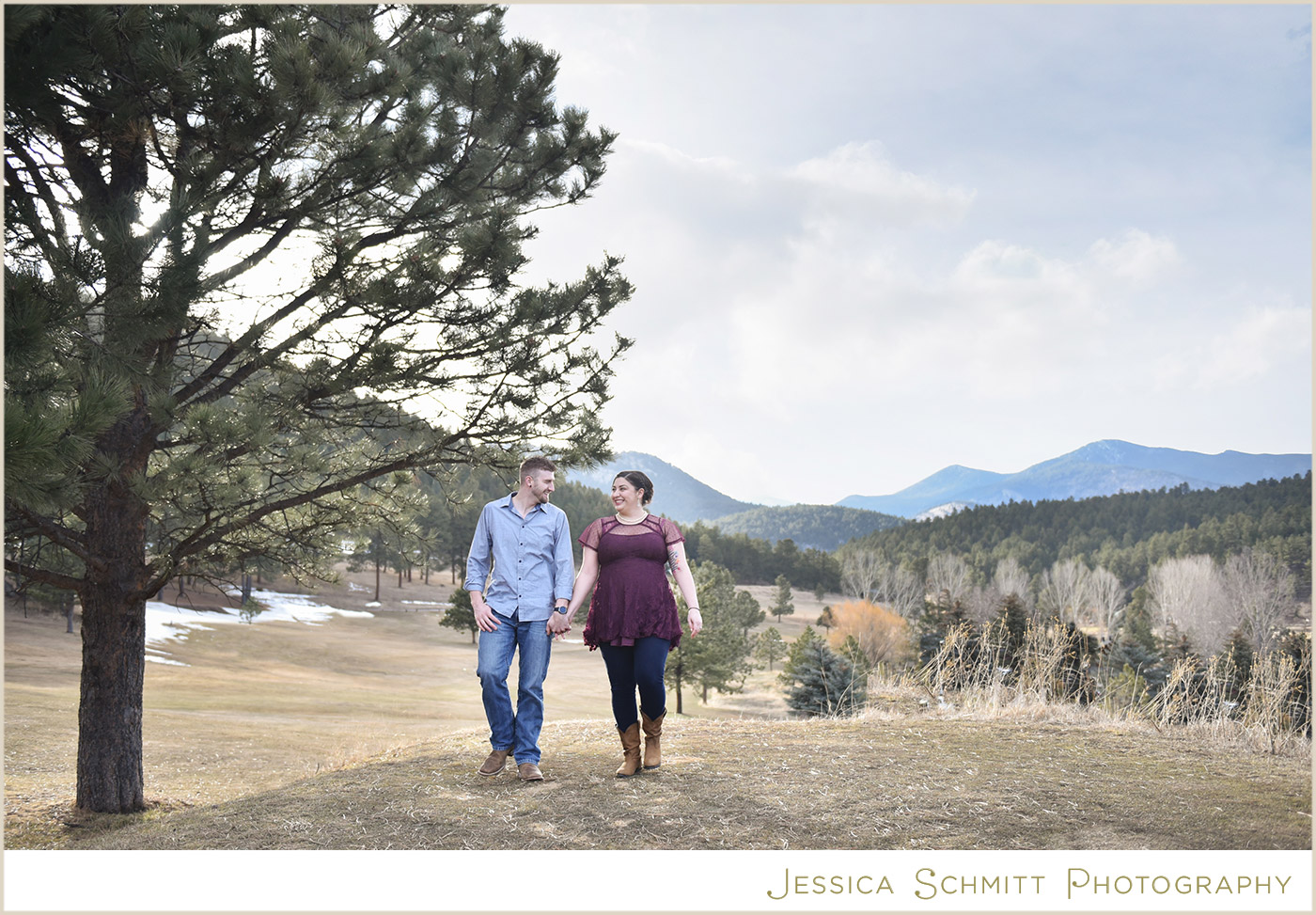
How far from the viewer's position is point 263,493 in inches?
249

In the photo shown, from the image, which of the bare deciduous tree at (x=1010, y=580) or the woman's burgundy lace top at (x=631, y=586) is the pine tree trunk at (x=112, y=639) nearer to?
the woman's burgundy lace top at (x=631, y=586)

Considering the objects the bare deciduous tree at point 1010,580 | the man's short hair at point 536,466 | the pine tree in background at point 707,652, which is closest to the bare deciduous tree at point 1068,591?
the bare deciduous tree at point 1010,580

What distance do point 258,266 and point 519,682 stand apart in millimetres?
3803

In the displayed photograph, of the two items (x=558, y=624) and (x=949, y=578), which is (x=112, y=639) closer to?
(x=558, y=624)

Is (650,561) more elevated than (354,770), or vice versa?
(650,561)

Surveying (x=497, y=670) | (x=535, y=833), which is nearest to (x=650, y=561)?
(x=497, y=670)

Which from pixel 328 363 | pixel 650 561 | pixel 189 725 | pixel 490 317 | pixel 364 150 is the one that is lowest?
pixel 189 725

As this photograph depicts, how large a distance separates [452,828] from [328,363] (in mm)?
3533

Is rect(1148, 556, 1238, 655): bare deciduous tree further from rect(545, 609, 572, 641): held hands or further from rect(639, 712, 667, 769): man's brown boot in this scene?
rect(545, 609, 572, 641): held hands

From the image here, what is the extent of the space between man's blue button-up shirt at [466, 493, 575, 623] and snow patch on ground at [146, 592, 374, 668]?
1604cm

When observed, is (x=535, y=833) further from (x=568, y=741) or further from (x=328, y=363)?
(x=328, y=363)

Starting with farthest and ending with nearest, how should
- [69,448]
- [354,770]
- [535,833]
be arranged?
[354,770] < [535,833] < [69,448]

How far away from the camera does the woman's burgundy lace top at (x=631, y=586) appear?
406 cm

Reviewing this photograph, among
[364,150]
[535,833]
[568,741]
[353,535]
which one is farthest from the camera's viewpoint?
[353,535]
